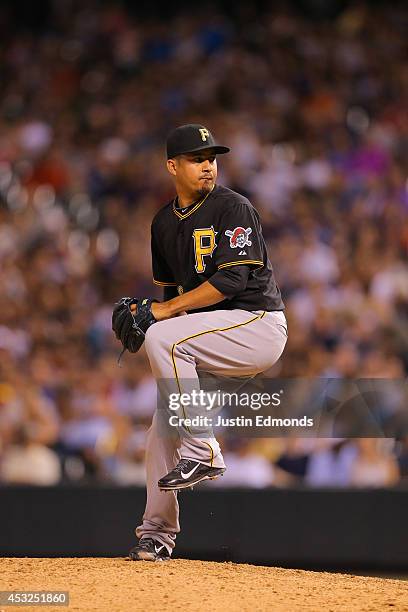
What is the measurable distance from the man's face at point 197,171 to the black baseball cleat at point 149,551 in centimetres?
165

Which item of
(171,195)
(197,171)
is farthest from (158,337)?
(171,195)

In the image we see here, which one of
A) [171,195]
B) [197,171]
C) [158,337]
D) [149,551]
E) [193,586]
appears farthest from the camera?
[171,195]

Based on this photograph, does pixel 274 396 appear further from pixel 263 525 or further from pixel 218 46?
pixel 218 46

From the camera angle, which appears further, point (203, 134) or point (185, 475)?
point (203, 134)

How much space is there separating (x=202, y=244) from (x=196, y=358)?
20.3 inches

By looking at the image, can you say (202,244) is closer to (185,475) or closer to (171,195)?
(185,475)

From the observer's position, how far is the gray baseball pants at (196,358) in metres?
4.84

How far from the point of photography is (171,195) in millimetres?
10328

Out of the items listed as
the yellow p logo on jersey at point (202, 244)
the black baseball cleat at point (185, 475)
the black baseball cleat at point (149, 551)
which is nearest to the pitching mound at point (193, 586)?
the black baseball cleat at point (149, 551)

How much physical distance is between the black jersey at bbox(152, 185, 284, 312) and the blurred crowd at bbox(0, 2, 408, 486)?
7.13 ft

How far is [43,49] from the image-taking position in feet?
41.6

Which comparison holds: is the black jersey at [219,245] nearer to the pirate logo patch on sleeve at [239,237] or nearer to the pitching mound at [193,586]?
the pirate logo patch on sleeve at [239,237]

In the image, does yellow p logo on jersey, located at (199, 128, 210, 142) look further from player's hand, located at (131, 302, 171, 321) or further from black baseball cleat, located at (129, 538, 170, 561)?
black baseball cleat, located at (129, 538, 170, 561)

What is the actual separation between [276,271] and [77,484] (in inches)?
113
